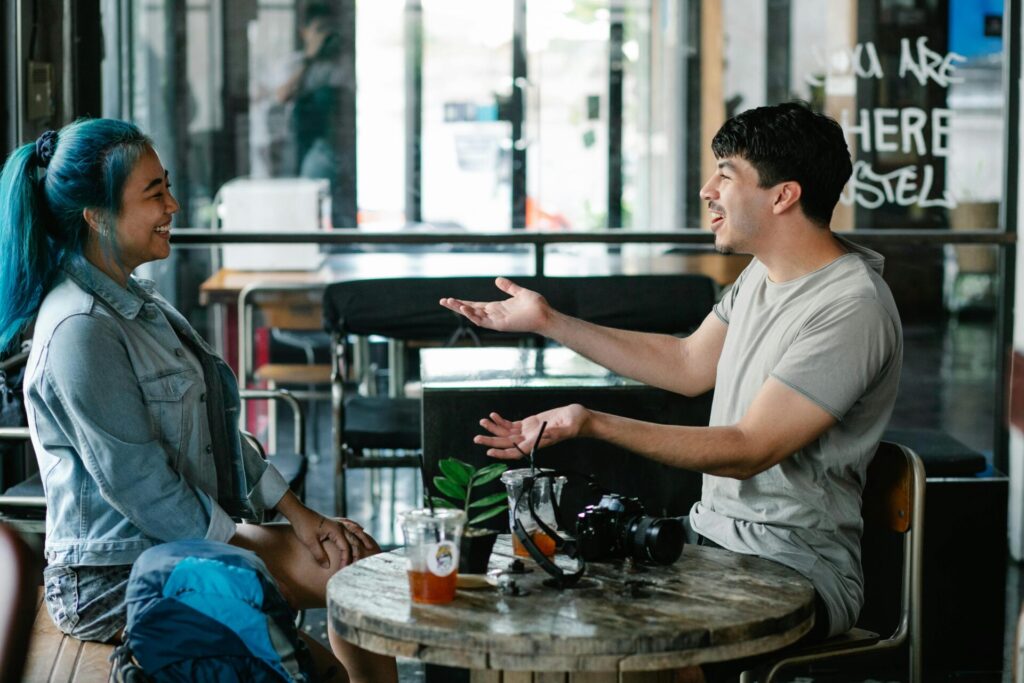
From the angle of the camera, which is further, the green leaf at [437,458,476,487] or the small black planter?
the green leaf at [437,458,476,487]

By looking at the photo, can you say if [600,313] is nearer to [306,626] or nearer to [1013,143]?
[306,626]

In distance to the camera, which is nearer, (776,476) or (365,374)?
(776,476)

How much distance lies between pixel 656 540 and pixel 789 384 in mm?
397

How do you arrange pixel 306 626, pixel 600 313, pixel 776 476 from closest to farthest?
pixel 776 476
pixel 306 626
pixel 600 313

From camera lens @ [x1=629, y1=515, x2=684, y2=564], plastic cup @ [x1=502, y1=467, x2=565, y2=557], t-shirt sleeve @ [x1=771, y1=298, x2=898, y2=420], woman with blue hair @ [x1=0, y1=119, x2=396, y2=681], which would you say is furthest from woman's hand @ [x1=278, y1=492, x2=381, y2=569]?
t-shirt sleeve @ [x1=771, y1=298, x2=898, y2=420]

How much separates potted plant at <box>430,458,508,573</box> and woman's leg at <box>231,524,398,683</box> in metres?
0.42

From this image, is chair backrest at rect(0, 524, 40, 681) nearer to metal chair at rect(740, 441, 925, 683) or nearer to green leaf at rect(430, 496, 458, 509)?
green leaf at rect(430, 496, 458, 509)

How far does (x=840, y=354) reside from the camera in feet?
7.52

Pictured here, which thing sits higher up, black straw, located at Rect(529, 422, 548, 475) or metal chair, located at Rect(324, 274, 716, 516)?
metal chair, located at Rect(324, 274, 716, 516)

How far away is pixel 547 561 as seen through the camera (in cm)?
199

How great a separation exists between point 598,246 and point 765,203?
2.27 metres

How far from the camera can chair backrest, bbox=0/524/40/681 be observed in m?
1.36

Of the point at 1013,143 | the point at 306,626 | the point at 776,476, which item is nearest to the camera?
the point at 776,476

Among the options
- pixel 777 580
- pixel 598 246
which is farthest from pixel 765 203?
pixel 598 246
